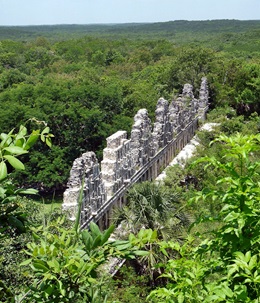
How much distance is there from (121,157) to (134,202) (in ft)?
13.2

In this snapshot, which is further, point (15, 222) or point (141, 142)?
point (141, 142)

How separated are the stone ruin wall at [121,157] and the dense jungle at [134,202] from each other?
1229 mm

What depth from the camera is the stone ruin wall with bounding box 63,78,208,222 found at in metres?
14.4

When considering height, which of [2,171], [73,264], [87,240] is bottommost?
[73,264]

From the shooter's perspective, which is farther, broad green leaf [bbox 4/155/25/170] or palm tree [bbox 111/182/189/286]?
palm tree [bbox 111/182/189/286]

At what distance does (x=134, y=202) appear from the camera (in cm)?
1467

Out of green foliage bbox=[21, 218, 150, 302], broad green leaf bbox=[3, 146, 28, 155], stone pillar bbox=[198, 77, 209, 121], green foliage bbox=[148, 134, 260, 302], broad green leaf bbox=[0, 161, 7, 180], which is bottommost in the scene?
stone pillar bbox=[198, 77, 209, 121]

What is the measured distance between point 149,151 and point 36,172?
9617 mm

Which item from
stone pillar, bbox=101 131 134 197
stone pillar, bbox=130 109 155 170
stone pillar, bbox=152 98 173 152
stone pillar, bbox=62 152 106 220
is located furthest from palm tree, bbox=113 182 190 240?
stone pillar, bbox=152 98 173 152

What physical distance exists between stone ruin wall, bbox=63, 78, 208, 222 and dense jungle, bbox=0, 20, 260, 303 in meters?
1.23

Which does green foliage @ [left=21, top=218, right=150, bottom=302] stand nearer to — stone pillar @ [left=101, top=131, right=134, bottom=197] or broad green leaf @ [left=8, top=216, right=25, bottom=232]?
broad green leaf @ [left=8, top=216, right=25, bottom=232]

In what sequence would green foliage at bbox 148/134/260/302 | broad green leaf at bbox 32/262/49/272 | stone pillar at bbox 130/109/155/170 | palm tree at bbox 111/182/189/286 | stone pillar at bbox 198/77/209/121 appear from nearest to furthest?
broad green leaf at bbox 32/262/49/272 < green foliage at bbox 148/134/260/302 < palm tree at bbox 111/182/189/286 < stone pillar at bbox 130/109/155/170 < stone pillar at bbox 198/77/209/121

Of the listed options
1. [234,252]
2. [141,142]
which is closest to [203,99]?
[141,142]

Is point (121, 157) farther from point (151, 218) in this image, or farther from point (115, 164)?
point (151, 218)
